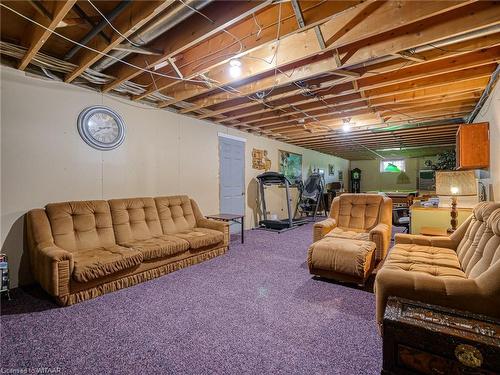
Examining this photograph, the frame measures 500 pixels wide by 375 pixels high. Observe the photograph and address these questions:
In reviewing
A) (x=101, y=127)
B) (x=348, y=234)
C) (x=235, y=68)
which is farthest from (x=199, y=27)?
(x=348, y=234)

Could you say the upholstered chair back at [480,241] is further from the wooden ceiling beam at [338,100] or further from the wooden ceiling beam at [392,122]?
the wooden ceiling beam at [392,122]

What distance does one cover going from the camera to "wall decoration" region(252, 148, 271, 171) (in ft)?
21.2

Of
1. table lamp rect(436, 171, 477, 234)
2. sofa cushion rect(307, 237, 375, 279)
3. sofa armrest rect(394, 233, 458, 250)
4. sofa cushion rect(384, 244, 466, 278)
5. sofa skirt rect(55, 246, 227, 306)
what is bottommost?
sofa skirt rect(55, 246, 227, 306)

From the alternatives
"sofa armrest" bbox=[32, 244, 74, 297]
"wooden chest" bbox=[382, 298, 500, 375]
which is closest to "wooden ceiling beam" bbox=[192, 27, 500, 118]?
"wooden chest" bbox=[382, 298, 500, 375]

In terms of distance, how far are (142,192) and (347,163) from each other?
39.6ft

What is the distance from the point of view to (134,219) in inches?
140

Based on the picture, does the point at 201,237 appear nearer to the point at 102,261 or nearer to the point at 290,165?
the point at 102,261

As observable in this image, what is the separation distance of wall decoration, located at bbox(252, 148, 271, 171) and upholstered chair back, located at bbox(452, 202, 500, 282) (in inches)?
177

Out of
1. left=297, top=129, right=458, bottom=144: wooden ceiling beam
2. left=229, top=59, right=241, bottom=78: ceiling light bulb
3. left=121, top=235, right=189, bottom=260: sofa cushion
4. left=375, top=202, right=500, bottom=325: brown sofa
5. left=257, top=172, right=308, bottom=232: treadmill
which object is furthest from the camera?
left=297, top=129, right=458, bottom=144: wooden ceiling beam

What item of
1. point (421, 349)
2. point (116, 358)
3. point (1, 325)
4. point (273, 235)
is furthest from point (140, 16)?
point (273, 235)

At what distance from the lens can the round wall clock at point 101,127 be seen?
10.9 feet

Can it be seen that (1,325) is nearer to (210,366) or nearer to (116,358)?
(116,358)

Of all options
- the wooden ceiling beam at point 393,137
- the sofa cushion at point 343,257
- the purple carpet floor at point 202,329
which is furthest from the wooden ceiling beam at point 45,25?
the wooden ceiling beam at point 393,137

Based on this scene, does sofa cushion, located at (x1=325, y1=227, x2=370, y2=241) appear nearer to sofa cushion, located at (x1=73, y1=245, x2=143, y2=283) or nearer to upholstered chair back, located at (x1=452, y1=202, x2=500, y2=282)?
upholstered chair back, located at (x1=452, y1=202, x2=500, y2=282)
